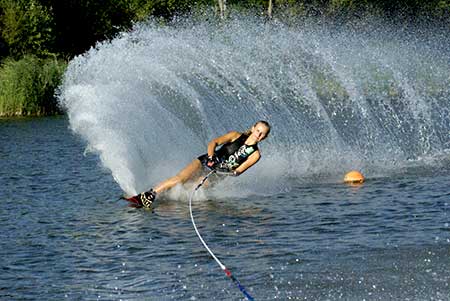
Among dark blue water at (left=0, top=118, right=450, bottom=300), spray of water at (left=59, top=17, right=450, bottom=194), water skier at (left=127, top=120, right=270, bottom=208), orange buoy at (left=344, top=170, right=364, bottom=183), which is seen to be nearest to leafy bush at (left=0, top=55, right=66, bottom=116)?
spray of water at (left=59, top=17, right=450, bottom=194)

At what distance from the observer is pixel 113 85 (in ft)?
49.4

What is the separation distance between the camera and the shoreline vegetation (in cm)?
4944

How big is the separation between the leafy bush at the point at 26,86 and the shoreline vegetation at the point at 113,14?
1705mm

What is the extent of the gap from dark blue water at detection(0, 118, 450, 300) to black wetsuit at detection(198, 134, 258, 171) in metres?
0.58

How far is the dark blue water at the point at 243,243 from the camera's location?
29.9ft

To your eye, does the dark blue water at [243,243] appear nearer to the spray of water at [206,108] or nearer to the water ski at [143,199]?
the water ski at [143,199]

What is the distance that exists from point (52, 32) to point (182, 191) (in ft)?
127

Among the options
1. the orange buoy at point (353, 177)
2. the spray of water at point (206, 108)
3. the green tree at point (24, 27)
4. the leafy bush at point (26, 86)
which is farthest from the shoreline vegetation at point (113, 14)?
the orange buoy at point (353, 177)

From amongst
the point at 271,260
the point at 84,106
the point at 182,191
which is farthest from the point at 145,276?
the point at 84,106

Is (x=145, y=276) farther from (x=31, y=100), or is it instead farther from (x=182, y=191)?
(x=31, y=100)

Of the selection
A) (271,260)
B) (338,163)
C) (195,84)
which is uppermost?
(271,260)

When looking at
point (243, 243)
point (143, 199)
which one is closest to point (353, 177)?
point (143, 199)

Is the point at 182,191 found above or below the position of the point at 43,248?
below

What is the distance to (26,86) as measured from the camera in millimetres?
36281
